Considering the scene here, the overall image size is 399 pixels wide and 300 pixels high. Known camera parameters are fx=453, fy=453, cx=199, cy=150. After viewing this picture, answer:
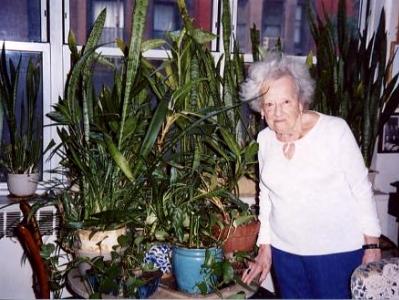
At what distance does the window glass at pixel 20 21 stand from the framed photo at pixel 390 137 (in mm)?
2641

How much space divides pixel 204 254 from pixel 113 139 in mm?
723

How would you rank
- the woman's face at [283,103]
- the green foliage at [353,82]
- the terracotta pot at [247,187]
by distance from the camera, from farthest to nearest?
the terracotta pot at [247,187]
the green foliage at [353,82]
the woman's face at [283,103]

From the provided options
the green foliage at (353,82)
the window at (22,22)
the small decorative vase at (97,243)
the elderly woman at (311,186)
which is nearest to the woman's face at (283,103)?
the elderly woman at (311,186)

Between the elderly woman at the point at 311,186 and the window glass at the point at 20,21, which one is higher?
the window glass at the point at 20,21

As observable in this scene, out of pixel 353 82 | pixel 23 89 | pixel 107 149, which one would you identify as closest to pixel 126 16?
pixel 23 89

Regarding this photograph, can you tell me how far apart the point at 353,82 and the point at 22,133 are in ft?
6.99

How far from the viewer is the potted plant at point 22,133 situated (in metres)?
2.71

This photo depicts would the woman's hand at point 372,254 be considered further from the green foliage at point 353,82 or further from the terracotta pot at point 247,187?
the terracotta pot at point 247,187

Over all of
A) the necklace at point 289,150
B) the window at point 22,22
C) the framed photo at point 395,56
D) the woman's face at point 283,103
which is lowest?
the necklace at point 289,150

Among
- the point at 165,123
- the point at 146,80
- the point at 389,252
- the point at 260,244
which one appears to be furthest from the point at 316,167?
the point at 389,252

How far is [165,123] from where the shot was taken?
2305 millimetres

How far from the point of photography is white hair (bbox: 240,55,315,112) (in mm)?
1924

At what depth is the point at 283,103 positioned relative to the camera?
1876 millimetres

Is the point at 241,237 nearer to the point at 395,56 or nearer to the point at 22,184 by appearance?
the point at 22,184
